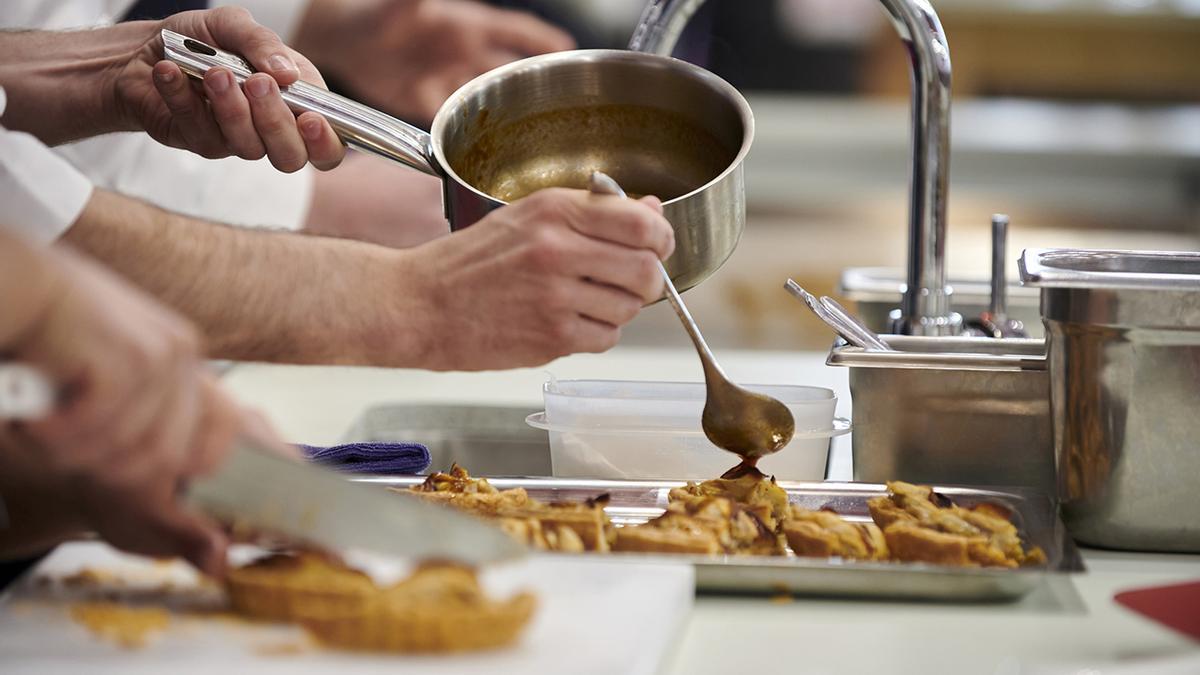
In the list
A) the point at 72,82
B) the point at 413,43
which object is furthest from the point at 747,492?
the point at 413,43

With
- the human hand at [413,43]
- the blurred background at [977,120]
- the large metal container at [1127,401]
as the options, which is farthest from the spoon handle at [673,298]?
the blurred background at [977,120]

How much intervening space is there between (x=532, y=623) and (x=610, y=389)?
1.59 ft

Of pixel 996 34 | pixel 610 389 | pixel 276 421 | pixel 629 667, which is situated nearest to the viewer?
pixel 629 667

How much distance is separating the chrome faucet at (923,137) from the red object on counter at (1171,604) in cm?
43

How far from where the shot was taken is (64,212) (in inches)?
36.9

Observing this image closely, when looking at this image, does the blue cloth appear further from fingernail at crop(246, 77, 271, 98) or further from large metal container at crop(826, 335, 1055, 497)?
large metal container at crop(826, 335, 1055, 497)

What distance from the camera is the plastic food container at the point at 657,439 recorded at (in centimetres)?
105

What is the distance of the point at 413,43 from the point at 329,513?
1.30m

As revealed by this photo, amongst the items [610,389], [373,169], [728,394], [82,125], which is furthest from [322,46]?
[728,394]

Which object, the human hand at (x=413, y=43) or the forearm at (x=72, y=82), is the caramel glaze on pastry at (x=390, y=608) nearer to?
the forearm at (x=72, y=82)

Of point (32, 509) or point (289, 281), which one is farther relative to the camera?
point (289, 281)

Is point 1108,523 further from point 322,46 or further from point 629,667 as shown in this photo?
point 322,46

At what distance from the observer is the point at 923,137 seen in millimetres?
1114

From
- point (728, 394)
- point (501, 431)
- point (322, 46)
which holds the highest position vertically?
point (322, 46)
